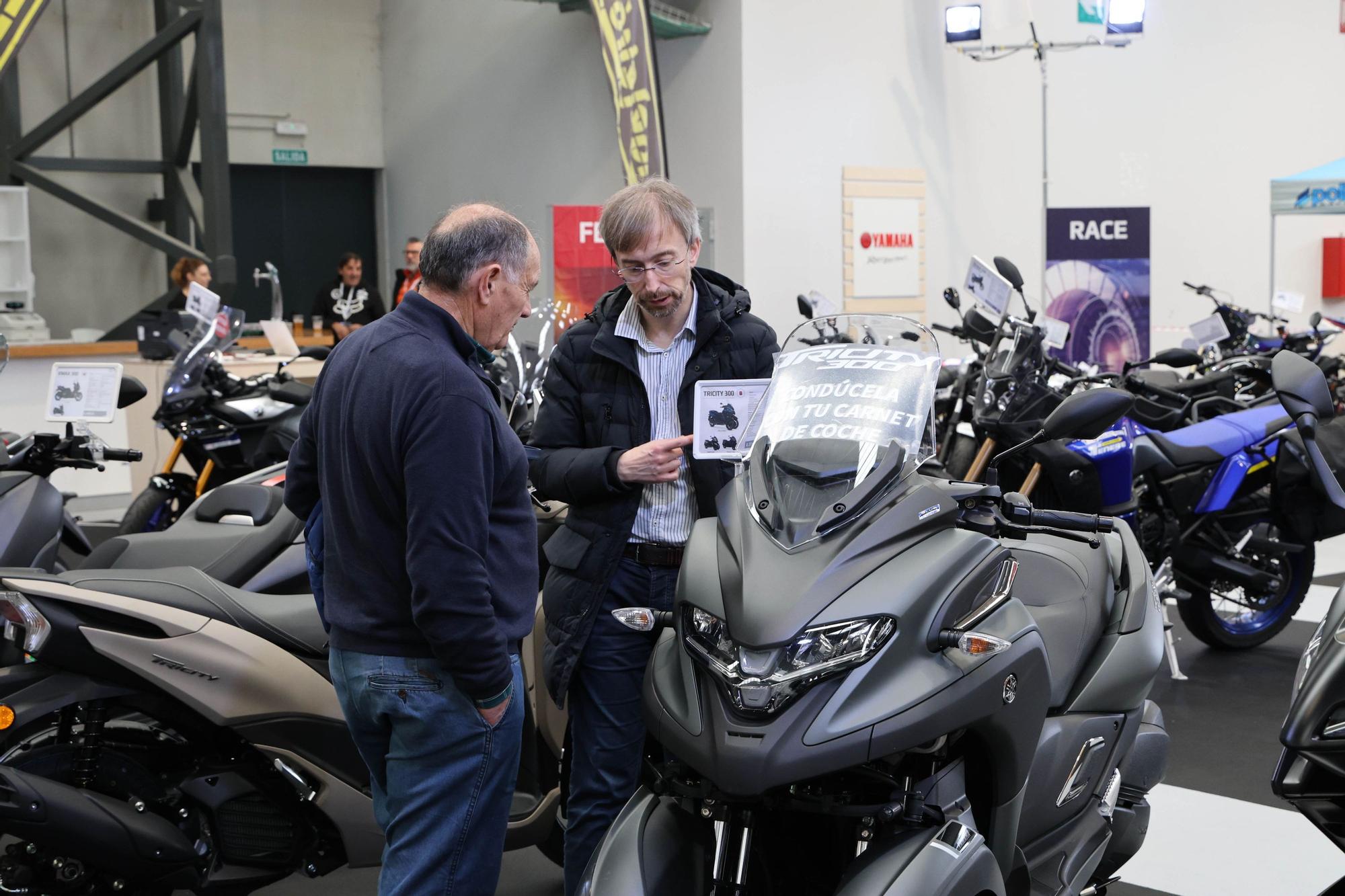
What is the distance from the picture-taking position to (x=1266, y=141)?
11117 mm

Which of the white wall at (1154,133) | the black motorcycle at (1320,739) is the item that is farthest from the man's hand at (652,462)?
the white wall at (1154,133)

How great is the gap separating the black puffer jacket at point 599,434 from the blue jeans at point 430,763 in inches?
11.8

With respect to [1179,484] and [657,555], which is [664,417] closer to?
[657,555]

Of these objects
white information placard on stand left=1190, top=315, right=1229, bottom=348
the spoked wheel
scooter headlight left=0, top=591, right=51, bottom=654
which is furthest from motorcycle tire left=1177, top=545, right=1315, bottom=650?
scooter headlight left=0, top=591, right=51, bottom=654

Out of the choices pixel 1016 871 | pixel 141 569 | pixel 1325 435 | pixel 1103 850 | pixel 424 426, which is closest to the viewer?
pixel 424 426

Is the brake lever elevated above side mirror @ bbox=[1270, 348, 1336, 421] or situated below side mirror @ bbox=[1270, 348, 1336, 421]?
below

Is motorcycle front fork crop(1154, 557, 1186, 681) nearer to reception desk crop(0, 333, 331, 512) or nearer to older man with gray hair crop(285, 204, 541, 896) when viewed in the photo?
older man with gray hair crop(285, 204, 541, 896)

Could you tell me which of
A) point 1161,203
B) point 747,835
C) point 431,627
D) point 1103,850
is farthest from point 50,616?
point 1161,203

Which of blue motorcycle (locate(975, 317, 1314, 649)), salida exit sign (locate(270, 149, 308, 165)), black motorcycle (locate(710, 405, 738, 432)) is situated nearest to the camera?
black motorcycle (locate(710, 405, 738, 432))

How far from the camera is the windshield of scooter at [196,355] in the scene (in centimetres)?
540

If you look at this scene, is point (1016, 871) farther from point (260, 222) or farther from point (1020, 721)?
point (260, 222)

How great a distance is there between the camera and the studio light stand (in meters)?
9.90

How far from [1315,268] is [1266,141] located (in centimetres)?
135

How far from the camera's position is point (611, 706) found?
230 centimetres
